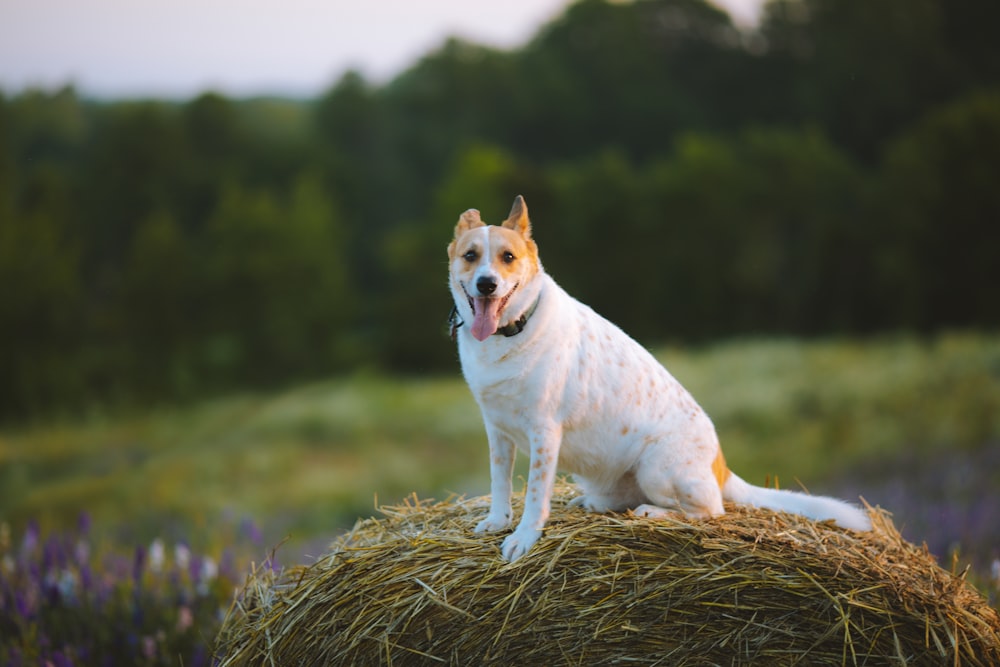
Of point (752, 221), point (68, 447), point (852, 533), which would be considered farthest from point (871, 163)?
point (852, 533)

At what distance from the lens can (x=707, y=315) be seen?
24.1m

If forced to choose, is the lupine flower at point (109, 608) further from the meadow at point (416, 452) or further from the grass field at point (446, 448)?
the grass field at point (446, 448)

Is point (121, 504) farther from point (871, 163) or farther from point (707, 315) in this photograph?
point (871, 163)

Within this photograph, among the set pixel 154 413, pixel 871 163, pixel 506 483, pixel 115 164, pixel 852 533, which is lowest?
pixel 154 413

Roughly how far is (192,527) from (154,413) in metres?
13.0

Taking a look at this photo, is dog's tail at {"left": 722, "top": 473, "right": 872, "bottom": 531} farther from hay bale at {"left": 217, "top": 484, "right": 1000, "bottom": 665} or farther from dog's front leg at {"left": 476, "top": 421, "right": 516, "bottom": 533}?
dog's front leg at {"left": 476, "top": 421, "right": 516, "bottom": 533}

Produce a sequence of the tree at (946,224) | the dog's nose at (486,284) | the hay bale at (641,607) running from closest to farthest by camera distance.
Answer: the hay bale at (641,607) < the dog's nose at (486,284) < the tree at (946,224)

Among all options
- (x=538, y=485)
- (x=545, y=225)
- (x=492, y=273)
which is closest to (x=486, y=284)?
(x=492, y=273)

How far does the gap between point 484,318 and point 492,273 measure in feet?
0.68

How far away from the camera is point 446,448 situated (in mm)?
16500

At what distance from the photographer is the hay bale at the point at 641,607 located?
3.74m

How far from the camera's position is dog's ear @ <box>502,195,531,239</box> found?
13.8 feet

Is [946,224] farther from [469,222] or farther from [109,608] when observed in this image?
[109,608]

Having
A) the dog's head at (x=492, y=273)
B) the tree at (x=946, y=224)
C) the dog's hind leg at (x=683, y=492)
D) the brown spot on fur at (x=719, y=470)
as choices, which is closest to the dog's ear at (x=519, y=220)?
the dog's head at (x=492, y=273)
